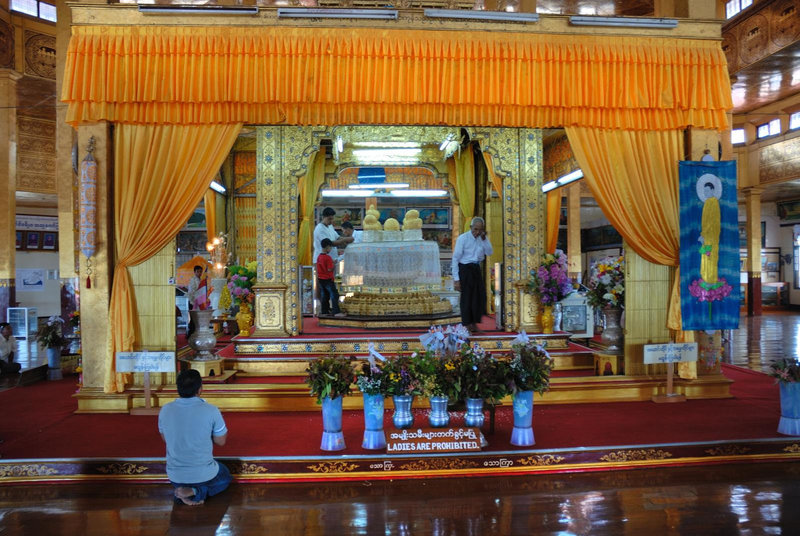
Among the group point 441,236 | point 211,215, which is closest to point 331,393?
point 211,215

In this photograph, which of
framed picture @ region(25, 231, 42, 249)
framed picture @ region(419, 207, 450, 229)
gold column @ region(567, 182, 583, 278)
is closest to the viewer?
framed picture @ region(419, 207, 450, 229)

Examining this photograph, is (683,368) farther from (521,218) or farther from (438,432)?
(438,432)

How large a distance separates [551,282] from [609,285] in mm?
746

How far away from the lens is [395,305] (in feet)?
29.0

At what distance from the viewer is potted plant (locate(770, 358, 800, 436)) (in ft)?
16.3

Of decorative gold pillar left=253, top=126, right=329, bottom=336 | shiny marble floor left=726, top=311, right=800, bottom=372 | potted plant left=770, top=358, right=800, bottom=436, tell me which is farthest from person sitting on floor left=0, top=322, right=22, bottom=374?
shiny marble floor left=726, top=311, right=800, bottom=372

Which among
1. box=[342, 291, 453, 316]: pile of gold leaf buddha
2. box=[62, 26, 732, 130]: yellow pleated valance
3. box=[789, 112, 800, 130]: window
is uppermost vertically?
box=[789, 112, 800, 130]: window

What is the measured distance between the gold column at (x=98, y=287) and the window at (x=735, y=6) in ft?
50.3

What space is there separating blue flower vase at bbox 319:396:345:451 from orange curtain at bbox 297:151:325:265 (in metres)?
5.90

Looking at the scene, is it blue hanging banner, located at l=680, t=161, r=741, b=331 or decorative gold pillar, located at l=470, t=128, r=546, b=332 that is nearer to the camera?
blue hanging banner, located at l=680, t=161, r=741, b=331

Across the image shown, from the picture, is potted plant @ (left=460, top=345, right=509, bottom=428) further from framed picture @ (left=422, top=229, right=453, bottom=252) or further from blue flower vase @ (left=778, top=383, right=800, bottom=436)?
framed picture @ (left=422, top=229, right=453, bottom=252)

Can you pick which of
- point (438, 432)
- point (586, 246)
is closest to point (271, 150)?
point (438, 432)

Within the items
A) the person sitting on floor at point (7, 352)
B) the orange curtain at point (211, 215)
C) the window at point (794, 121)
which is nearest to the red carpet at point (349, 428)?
the person sitting on floor at point (7, 352)

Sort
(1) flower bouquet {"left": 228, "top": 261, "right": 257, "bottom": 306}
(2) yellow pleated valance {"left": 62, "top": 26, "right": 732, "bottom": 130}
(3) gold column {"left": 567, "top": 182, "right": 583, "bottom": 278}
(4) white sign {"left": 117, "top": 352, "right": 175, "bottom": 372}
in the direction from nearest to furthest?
1. (4) white sign {"left": 117, "top": 352, "right": 175, "bottom": 372}
2. (2) yellow pleated valance {"left": 62, "top": 26, "right": 732, "bottom": 130}
3. (1) flower bouquet {"left": 228, "top": 261, "right": 257, "bottom": 306}
4. (3) gold column {"left": 567, "top": 182, "right": 583, "bottom": 278}
